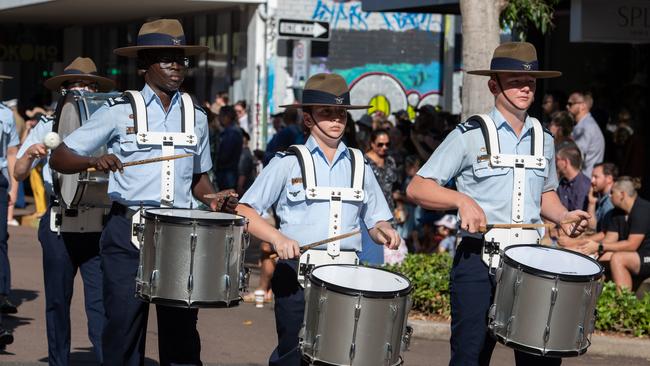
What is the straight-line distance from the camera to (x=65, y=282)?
8.95 m

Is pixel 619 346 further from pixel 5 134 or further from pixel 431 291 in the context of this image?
pixel 5 134

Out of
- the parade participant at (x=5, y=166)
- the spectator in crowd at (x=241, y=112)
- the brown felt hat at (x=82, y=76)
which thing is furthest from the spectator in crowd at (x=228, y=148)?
the brown felt hat at (x=82, y=76)

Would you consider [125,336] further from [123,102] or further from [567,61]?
[567,61]

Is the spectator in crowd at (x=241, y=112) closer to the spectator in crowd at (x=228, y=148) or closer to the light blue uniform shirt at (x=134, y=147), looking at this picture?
the spectator in crowd at (x=228, y=148)

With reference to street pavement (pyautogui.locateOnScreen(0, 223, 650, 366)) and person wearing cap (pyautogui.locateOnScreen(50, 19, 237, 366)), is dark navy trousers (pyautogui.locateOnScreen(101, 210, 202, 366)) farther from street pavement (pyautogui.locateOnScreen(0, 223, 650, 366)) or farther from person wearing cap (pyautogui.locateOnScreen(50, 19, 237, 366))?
street pavement (pyautogui.locateOnScreen(0, 223, 650, 366))

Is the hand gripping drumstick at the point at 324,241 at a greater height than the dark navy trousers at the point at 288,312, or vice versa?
the hand gripping drumstick at the point at 324,241

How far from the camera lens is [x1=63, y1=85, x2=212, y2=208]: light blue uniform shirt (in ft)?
23.5

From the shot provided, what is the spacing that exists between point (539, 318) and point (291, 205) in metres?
1.42

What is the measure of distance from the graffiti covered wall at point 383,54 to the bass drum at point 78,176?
16676 millimetres

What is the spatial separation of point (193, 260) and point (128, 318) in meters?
0.78

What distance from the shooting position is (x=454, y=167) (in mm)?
7098

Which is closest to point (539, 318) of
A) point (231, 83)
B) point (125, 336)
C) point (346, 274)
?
point (346, 274)

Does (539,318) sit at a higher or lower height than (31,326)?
higher

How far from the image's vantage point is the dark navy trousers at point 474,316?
7004 mm
